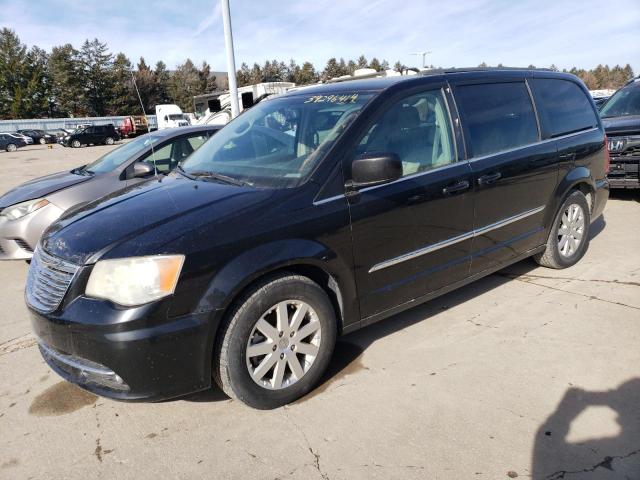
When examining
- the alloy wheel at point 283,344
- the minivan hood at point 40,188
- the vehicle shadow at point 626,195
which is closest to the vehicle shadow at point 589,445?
the alloy wheel at point 283,344

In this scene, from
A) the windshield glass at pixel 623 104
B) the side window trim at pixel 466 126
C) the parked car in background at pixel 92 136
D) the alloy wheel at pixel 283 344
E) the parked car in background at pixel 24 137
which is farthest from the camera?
the parked car in background at pixel 24 137

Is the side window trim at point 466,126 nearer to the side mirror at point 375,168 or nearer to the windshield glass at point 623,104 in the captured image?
the side mirror at point 375,168

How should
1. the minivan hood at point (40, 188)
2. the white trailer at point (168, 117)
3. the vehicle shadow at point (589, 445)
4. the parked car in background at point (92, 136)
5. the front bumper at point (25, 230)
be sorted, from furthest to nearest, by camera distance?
the parked car in background at point (92, 136), the white trailer at point (168, 117), the minivan hood at point (40, 188), the front bumper at point (25, 230), the vehicle shadow at point (589, 445)

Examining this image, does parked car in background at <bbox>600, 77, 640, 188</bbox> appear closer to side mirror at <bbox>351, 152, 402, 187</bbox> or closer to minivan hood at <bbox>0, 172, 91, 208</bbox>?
side mirror at <bbox>351, 152, 402, 187</bbox>

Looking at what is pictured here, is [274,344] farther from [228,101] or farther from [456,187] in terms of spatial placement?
[228,101]

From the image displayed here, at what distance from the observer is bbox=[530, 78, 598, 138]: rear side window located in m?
4.23

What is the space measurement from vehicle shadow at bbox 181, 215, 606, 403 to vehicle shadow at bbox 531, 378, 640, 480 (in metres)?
1.16

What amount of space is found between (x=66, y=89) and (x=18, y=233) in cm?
6821

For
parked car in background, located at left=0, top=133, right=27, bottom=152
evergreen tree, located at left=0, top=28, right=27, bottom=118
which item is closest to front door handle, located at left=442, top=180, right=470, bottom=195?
parked car in background, located at left=0, top=133, right=27, bottom=152

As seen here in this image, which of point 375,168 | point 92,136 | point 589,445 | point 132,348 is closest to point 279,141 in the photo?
point 375,168

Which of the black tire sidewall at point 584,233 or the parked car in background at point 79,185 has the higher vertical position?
the parked car in background at point 79,185

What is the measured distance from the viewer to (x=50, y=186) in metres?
5.44

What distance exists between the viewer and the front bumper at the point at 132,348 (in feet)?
7.62

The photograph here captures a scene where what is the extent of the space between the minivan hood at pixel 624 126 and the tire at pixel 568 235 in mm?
3126
